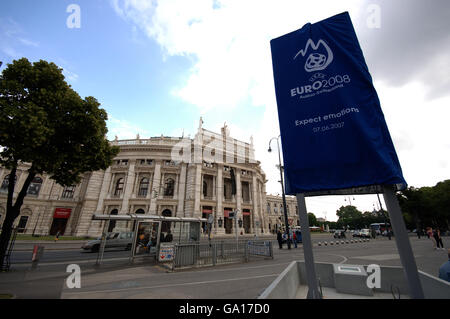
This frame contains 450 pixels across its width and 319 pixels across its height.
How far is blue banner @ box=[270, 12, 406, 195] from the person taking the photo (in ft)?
7.72

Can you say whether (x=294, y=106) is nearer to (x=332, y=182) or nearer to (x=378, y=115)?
(x=378, y=115)

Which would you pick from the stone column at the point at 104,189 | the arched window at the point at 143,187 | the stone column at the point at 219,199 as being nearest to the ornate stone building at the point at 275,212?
the stone column at the point at 219,199

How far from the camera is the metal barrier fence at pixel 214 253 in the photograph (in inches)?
364

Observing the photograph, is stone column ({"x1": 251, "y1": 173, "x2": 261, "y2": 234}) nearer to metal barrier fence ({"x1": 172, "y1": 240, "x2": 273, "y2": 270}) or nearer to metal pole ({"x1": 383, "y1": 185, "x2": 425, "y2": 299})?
metal barrier fence ({"x1": 172, "y1": 240, "x2": 273, "y2": 270})

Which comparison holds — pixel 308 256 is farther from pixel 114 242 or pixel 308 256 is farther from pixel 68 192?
pixel 68 192

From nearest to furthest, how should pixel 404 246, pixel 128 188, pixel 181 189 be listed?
pixel 404 246
pixel 128 188
pixel 181 189

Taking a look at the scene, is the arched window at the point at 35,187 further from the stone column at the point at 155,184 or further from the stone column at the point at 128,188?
the stone column at the point at 155,184

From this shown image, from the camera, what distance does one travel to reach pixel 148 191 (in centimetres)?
3275

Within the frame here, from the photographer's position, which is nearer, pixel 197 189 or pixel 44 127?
pixel 44 127

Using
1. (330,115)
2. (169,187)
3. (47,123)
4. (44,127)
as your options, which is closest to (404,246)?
(330,115)

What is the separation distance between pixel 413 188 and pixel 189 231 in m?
52.4

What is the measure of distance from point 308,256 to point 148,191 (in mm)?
33832

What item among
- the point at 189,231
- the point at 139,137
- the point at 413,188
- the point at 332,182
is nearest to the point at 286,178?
the point at 332,182

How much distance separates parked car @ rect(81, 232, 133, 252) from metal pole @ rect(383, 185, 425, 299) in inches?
724
